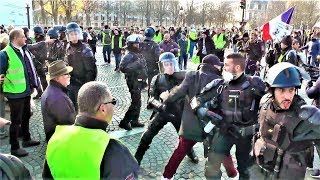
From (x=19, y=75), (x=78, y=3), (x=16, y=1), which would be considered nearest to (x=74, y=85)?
(x=19, y=75)

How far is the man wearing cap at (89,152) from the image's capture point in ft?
6.04

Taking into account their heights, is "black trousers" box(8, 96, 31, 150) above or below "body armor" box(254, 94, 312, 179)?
below

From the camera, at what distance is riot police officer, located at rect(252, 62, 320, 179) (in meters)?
2.48

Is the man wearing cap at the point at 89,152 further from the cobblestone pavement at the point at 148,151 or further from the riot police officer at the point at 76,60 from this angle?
the riot police officer at the point at 76,60

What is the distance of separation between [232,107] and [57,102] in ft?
6.20

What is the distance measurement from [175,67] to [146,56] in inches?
142

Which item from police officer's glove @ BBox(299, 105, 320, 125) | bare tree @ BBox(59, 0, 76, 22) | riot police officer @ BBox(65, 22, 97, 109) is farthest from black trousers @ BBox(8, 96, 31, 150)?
bare tree @ BBox(59, 0, 76, 22)

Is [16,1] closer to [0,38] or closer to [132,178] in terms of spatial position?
[0,38]

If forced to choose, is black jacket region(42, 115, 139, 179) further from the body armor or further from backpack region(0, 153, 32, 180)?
the body armor

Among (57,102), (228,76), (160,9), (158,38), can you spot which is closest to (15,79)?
(57,102)

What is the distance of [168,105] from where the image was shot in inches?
171

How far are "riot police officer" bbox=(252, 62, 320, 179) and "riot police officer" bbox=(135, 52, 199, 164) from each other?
62.0 inches

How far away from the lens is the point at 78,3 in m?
34.4

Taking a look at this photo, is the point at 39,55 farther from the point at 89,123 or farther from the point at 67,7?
the point at 67,7
